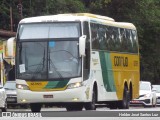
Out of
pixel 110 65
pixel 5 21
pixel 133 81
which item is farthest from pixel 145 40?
pixel 110 65

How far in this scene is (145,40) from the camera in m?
62.2

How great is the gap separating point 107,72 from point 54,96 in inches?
174

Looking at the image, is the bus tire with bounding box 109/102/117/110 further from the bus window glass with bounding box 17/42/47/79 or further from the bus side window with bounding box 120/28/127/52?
the bus window glass with bounding box 17/42/47/79

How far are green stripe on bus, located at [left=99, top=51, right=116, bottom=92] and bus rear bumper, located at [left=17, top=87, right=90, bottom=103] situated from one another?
312cm

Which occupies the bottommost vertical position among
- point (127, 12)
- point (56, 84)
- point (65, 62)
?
point (56, 84)

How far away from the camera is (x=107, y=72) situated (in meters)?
29.8

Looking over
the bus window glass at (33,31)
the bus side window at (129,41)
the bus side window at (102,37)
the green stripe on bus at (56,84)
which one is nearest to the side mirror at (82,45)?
the green stripe on bus at (56,84)

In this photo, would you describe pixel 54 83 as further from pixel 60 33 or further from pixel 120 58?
pixel 120 58

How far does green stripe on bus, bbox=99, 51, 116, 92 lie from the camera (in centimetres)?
2916

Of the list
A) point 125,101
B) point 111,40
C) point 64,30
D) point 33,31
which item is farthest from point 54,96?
point 125,101

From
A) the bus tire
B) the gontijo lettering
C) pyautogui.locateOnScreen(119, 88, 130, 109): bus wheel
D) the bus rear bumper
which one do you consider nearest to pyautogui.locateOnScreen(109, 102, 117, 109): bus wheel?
the bus tire

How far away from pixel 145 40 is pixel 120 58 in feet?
101

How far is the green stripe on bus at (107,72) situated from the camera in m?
29.2

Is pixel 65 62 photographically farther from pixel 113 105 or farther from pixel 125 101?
pixel 113 105
